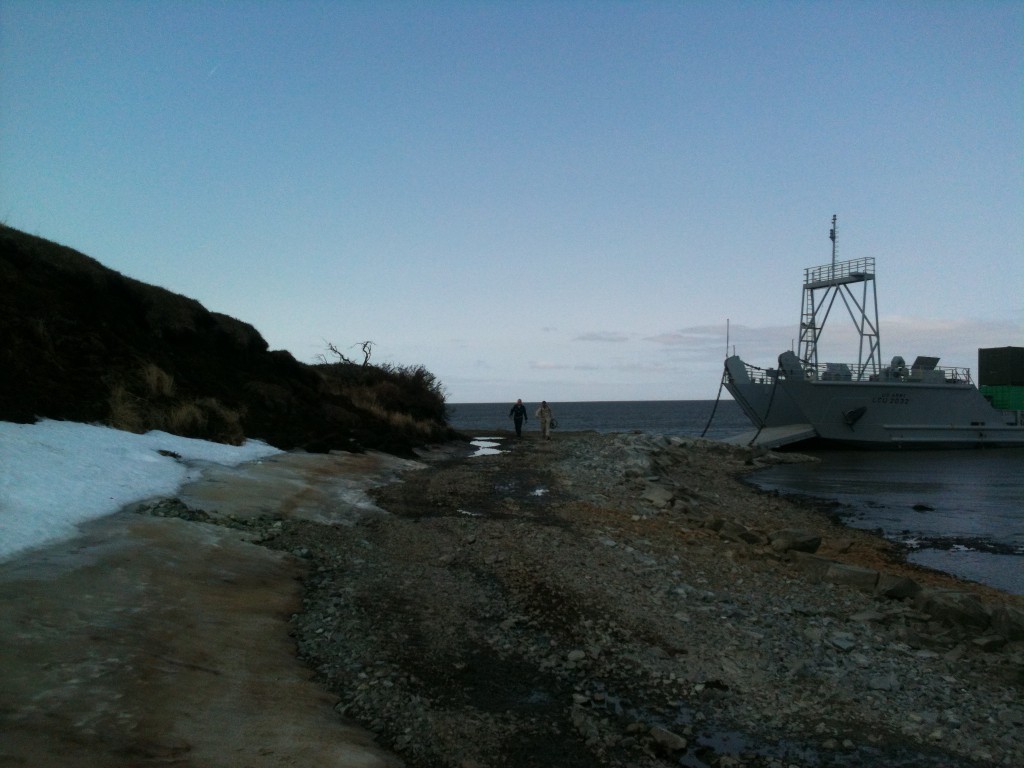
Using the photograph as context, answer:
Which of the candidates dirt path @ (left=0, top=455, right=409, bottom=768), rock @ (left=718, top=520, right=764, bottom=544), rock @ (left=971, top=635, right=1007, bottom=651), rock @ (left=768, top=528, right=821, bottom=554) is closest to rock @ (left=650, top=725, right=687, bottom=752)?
dirt path @ (left=0, top=455, right=409, bottom=768)

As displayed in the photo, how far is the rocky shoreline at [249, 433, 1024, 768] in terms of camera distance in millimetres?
4910

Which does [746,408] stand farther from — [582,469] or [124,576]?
[124,576]

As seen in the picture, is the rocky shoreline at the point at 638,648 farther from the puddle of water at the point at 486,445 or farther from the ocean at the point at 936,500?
the puddle of water at the point at 486,445

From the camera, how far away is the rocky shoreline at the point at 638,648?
4910 millimetres

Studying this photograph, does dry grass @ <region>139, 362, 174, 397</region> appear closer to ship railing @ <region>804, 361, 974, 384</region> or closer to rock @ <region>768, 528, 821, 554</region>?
rock @ <region>768, 528, 821, 554</region>

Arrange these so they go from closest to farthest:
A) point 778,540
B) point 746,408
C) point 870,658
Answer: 1. point 870,658
2. point 778,540
3. point 746,408

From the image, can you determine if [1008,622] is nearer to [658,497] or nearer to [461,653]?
[461,653]

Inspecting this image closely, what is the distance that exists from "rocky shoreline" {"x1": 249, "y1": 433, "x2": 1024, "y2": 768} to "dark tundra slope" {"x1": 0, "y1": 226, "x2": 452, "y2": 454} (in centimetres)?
540

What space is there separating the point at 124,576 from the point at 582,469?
50.6ft

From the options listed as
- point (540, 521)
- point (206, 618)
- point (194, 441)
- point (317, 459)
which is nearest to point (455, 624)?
point (206, 618)

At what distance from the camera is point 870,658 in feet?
21.9

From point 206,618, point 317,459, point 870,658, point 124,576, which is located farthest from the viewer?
point 317,459

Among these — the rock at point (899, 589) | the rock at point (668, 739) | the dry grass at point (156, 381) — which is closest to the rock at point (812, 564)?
the rock at point (899, 589)

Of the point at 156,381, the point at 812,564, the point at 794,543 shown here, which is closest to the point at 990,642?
the point at 812,564
